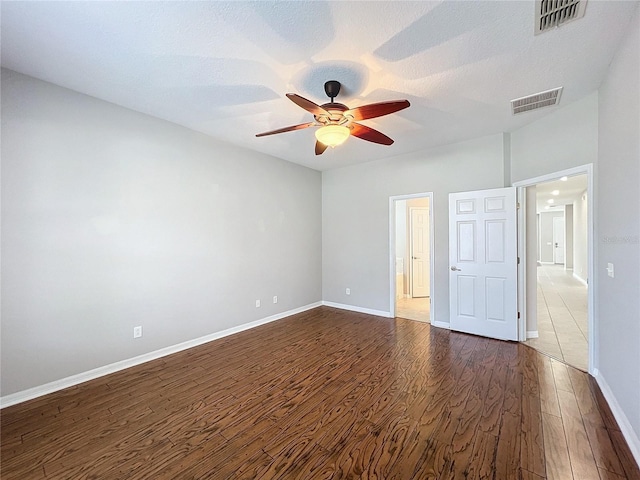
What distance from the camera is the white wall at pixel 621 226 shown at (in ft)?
5.80

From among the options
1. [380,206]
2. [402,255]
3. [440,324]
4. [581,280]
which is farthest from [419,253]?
[581,280]

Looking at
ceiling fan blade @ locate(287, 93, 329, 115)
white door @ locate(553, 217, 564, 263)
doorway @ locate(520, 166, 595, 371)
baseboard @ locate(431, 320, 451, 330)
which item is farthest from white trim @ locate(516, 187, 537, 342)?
white door @ locate(553, 217, 564, 263)

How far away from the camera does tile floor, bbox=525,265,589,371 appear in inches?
126

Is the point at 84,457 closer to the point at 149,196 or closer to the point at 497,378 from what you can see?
the point at 149,196

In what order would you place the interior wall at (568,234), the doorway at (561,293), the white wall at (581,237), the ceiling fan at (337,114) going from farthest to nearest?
the interior wall at (568,234) < the white wall at (581,237) < the doorway at (561,293) < the ceiling fan at (337,114)

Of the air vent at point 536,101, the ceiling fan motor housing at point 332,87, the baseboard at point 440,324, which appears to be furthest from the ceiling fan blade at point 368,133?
the baseboard at point 440,324

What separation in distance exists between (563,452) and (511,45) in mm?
2835

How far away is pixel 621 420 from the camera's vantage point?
196 centimetres

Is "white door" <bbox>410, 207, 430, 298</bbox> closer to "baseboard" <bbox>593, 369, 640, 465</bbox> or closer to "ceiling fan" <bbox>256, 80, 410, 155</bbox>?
"baseboard" <bbox>593, 369, 640, 465</bbox>

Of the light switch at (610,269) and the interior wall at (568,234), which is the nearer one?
the light switch at (610,269)

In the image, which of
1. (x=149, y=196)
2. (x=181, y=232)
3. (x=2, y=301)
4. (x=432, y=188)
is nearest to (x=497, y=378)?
(x=432, y=188)

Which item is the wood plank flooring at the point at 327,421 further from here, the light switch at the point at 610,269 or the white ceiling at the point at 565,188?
the white ceiling at the point at 565,188

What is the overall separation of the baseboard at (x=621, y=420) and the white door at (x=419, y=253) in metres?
3.80

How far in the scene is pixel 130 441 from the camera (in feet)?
6.26
